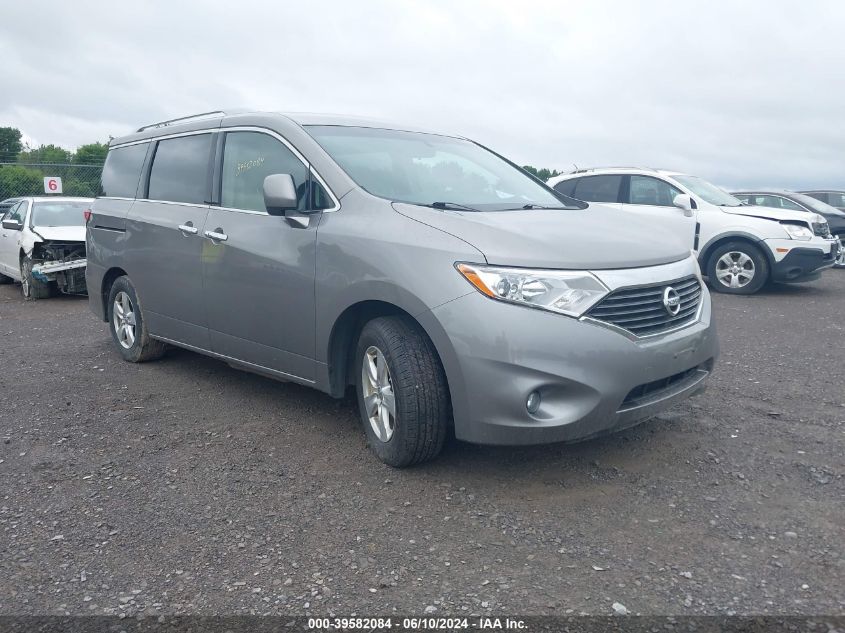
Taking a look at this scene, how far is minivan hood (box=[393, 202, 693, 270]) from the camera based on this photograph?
3309mm

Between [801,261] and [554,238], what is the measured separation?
7673 millimetres

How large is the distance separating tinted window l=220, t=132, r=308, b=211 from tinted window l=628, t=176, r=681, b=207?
7272mm

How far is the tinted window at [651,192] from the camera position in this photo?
10.5 metres

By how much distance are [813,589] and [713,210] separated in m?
8.37

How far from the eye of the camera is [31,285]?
1027 cm

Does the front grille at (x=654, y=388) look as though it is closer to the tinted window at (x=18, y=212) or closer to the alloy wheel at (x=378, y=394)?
the alloy wheel at (x=378, y=394)

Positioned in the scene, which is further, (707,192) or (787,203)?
(787,203)

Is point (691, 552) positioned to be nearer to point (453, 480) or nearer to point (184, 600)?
point (453, 480)

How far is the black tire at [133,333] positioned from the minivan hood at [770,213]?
7.73 m

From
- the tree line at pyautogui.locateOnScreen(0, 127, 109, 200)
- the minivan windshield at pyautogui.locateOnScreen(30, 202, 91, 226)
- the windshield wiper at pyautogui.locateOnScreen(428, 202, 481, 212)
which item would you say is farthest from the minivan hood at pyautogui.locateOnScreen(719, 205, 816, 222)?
the tree line at pyautogui.locateOnScreen(0, 127, 109, 200)

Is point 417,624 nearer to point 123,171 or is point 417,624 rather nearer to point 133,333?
point 133,333

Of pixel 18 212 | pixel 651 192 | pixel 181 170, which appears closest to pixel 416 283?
pixel 181 170

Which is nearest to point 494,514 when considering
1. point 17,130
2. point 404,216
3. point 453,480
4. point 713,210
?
point 453,480

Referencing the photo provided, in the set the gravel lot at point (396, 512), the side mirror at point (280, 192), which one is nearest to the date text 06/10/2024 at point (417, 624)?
the gravel lot at point (396, 512)
